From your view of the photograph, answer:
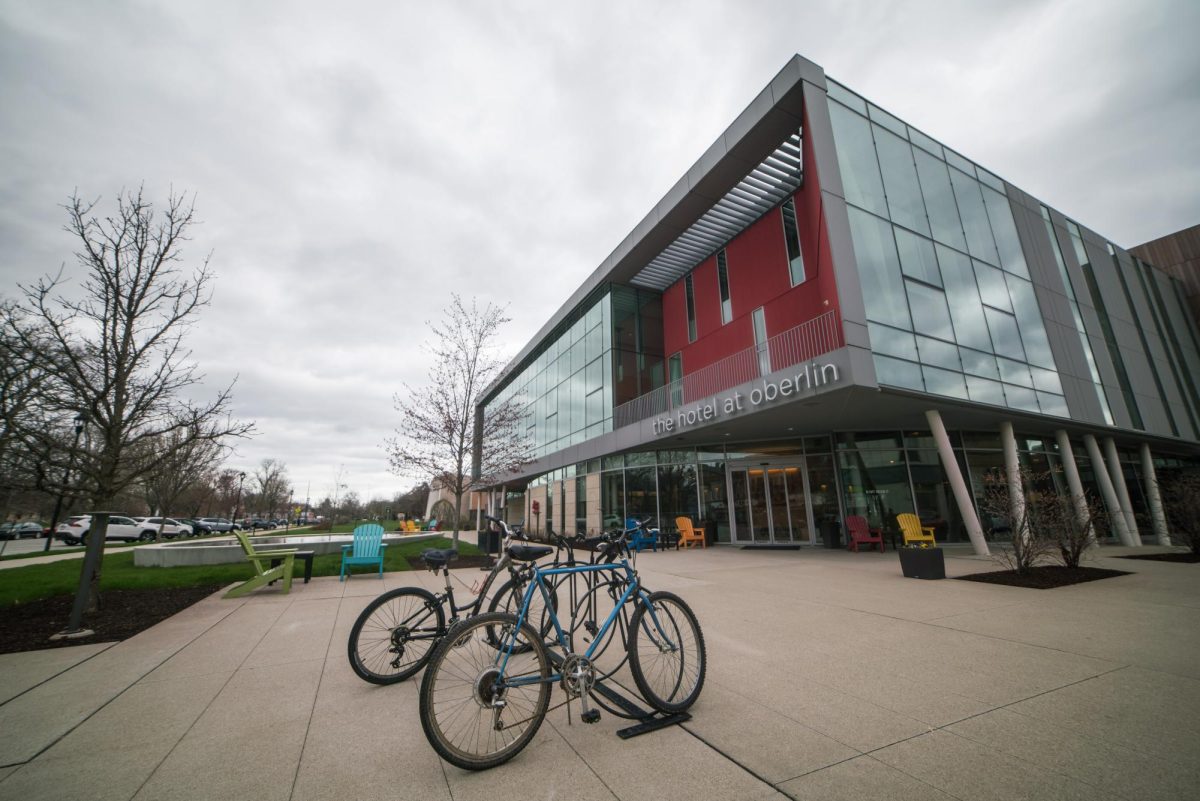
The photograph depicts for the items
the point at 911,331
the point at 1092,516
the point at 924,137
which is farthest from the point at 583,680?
the point at 924,137

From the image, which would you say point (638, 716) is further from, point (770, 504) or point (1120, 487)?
point (1120, 487)

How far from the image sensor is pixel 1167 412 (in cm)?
1966

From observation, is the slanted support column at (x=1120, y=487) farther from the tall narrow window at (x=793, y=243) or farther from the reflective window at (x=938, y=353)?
the tall narrow window at (x=793, y=243)

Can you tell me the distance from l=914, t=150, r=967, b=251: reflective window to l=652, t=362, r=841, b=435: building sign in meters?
7.10

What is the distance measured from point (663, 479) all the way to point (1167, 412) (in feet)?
73.4

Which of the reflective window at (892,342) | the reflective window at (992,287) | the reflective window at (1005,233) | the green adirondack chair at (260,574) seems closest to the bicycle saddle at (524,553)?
the green adirondack chair at (260,574)

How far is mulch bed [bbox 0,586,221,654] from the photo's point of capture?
15.6 feet

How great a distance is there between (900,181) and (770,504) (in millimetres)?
10832

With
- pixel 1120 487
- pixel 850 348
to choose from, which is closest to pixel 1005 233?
pixel 1120 487

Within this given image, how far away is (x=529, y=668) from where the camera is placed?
8.64 ft

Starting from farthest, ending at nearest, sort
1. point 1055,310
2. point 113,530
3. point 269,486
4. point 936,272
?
1. point 269,486
2. point 113,530
3. point 1055,310
4. point 936,272

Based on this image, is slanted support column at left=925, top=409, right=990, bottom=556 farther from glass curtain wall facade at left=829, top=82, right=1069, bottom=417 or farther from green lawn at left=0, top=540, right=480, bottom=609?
green lawn at left=0, top=540, right=480, bottom=609

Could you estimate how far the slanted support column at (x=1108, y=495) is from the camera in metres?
15.6

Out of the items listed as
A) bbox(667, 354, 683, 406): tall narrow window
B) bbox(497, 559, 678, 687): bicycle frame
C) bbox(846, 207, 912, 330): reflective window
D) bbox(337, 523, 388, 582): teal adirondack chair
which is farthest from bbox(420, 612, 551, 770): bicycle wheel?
bbox(667, 354, 683, 406): tall narrow window
